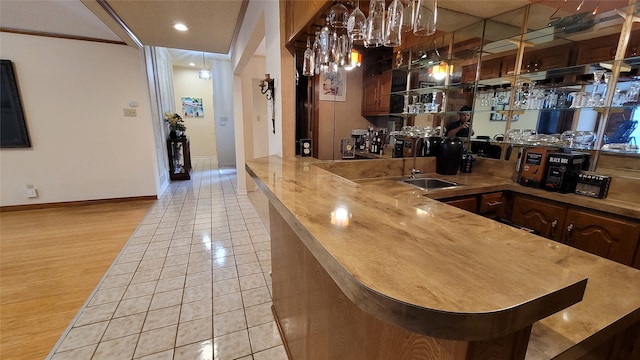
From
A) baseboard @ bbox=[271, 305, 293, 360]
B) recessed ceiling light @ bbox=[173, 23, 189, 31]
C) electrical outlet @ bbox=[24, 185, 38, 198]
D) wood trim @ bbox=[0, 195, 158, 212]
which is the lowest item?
baseboard @ bbox=[271, 305, 293, 360]

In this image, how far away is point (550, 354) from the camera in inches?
20.6

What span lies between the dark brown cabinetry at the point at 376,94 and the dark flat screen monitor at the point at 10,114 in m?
4.53

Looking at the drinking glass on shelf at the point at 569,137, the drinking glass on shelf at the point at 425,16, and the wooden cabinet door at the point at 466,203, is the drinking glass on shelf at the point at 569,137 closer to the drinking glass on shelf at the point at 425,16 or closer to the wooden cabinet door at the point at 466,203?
the wooden cabinet door at the point at 466,203

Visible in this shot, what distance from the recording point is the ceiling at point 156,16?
241 centimetres

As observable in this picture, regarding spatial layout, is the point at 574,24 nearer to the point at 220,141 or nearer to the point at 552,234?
the point at 552,234

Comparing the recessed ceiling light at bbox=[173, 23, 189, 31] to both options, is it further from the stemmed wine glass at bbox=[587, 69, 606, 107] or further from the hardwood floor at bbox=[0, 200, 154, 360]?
the stemmed wine glass at bbox=[587, 69, 606, 107]

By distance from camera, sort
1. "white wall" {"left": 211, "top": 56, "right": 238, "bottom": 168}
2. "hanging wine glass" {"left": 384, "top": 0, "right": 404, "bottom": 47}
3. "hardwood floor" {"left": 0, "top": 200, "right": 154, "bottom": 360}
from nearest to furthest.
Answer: "hanging wine glass" {"left": 384, "top": 0, "right": 404, "bottom": 47}, "hardwood floor" {"left": 0, "top": 200, "right": 154, "bottom": 360}, "white wall" {"left": 211, "top": 56, "right": 238, "bottom": 168}

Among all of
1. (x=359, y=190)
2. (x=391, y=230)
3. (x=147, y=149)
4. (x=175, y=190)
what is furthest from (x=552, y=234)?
(x=175, y=190)

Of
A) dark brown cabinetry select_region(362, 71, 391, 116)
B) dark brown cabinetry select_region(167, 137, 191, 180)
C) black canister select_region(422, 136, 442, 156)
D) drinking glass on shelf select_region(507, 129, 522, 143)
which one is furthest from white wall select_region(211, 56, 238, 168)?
drinking glass on shelf select_region(507, 129, 522, 143)

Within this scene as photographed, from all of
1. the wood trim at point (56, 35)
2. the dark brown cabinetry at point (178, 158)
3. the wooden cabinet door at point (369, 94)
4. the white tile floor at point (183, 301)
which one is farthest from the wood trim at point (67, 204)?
the wooden cabinet door at point (369, 94)

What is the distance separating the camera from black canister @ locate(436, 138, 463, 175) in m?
2.31

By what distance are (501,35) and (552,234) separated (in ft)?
6.47

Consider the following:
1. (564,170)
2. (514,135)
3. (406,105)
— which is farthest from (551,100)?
(406,105)

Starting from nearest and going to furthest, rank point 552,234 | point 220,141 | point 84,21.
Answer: point 552,234
point 84,21
point 220,141
